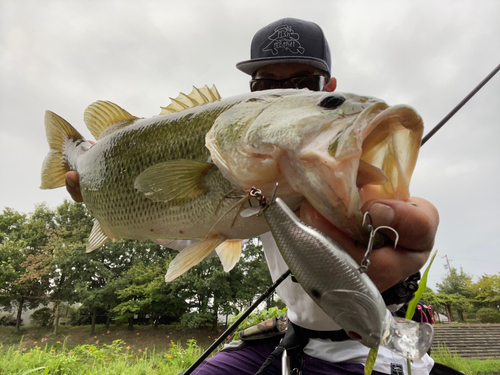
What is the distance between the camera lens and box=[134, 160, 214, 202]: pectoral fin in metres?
1.34

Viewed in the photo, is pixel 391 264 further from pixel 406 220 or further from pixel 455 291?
pixel 455 291

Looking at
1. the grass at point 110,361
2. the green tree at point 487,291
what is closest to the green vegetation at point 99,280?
the grass at point 110,361

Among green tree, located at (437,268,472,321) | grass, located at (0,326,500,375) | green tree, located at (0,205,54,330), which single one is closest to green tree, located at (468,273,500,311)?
green tree, located at (437,268,472,321)

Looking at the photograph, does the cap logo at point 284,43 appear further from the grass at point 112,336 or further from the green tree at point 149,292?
the grass at point 112,336

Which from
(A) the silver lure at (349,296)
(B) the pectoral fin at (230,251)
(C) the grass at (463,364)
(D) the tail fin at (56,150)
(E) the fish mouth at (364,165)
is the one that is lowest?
(C) the grass at (463,364)

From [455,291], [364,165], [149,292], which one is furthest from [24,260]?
[455,291]

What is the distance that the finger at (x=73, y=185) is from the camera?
6.91 ft

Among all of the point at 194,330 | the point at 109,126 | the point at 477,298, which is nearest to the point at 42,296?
the point at 194,330

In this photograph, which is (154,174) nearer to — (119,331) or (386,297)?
(386,297)

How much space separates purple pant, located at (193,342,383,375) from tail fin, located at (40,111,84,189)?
1.70 m

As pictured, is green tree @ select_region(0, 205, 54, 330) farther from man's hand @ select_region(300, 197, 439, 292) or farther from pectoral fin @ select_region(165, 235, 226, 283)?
man's hand @ select_region(300, 197, 439, 292)

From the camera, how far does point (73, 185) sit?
6.98 feet

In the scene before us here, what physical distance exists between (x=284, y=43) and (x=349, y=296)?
171cm

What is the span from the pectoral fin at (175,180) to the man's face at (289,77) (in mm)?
952
